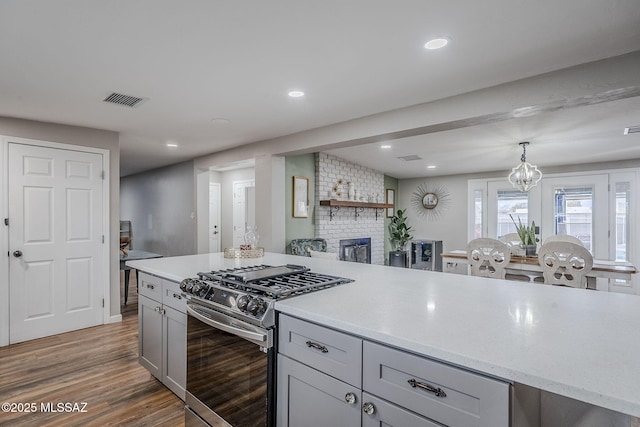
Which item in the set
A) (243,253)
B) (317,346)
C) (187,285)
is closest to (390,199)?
(243,253)

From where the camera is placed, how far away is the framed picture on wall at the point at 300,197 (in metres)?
4.82

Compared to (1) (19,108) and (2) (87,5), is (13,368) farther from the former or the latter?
(2) (87,5)

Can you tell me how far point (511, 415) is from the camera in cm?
88

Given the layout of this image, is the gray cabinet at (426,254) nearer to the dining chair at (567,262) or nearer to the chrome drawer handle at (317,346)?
the dining chair at (567,262)

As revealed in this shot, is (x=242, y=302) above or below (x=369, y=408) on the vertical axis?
above

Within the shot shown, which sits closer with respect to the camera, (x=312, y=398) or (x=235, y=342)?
(x=312, y=398)

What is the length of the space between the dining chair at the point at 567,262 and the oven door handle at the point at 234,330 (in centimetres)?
277

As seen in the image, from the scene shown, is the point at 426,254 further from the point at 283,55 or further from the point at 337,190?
the point at 283,55

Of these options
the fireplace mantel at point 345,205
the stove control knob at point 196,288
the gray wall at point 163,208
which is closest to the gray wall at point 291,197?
the fireplace mantel at point 345,205

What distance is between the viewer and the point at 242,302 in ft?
4.99

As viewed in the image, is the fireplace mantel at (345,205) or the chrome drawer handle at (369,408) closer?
the chrome drawer handle at (369,408)

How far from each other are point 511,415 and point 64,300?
14.1 feet

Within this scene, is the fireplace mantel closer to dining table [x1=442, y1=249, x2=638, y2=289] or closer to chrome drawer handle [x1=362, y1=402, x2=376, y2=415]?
dining table [x1=442, y1=249, x2=638, y2=289]

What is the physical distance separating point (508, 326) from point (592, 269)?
9.56 ft
